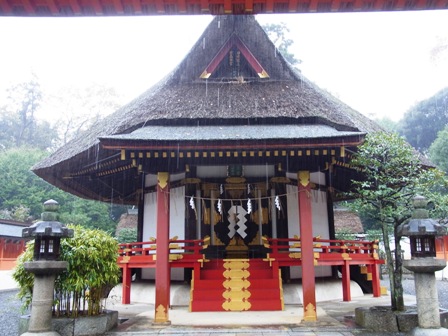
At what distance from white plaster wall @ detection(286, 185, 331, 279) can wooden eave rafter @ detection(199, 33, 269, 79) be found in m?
3.84

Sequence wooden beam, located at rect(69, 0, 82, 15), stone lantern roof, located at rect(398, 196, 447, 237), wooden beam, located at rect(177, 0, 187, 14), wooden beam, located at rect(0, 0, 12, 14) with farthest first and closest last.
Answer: stone lantern roof, located at rect(398, 196, 447, 237), wooden beam, located at rect(177, 0, 187, 14), wooden beam, located at rect(69, 0, 82, 15), wooden beam, located at rect(0, 0, 12, 14)

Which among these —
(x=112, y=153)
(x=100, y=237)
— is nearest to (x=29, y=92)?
(x=112, y=153)

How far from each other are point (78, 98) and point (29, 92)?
642cm

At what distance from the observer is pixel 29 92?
48.4 m

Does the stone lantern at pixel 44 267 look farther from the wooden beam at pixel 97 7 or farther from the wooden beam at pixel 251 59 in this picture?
the wooden beam at pixel 251 59

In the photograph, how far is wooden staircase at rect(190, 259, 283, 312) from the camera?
9.99 m

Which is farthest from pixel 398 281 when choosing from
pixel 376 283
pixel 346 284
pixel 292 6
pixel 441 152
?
pixel 441 152

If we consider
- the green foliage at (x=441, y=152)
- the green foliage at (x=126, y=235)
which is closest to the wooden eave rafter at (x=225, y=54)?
the green foliage at (x=126, y=235)

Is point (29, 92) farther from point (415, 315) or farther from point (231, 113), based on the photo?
point (415, 315)

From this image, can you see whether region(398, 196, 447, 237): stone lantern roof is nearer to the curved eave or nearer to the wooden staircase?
the wooden staircase

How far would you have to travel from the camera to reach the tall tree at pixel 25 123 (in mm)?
48250

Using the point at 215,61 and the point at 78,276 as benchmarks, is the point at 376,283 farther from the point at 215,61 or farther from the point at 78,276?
the point at 78,276

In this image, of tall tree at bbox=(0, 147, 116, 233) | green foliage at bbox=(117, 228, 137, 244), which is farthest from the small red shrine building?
tall tree at bbox=(0, 147, 116, 233)

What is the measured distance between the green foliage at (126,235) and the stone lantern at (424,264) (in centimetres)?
2343
